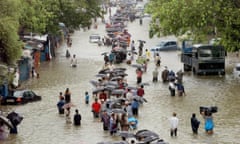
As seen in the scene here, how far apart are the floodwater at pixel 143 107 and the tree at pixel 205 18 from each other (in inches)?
114

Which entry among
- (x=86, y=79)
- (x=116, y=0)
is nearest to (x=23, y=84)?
(x=86, y=79)

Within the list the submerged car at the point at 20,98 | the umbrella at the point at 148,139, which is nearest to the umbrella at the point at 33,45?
the submerged car at the point at 20,98

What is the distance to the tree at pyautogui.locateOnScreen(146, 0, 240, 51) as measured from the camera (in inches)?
1757

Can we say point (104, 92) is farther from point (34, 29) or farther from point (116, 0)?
point (116, 0)

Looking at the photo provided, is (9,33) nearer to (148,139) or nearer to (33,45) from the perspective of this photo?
(148,139)

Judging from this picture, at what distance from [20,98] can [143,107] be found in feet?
21.9

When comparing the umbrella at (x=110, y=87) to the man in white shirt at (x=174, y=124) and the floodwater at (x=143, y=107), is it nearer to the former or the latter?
A: the floodwater at (x=143, y=107)

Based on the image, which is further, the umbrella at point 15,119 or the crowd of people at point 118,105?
the umbrella at point 15,119

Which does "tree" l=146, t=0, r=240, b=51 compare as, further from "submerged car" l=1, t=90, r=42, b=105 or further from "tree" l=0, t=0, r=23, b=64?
"submerged car" l=1, t=90, r=42, b=105

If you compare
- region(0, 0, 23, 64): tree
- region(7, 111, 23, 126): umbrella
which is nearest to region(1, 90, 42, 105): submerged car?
region(0, 0, 23, 64): tree

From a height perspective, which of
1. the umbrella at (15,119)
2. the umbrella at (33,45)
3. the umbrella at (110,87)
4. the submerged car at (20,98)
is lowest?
the umbrella at (15,119)

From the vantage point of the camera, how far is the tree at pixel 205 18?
1757 inches

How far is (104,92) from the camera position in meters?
36.8

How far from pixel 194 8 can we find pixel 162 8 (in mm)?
2804
